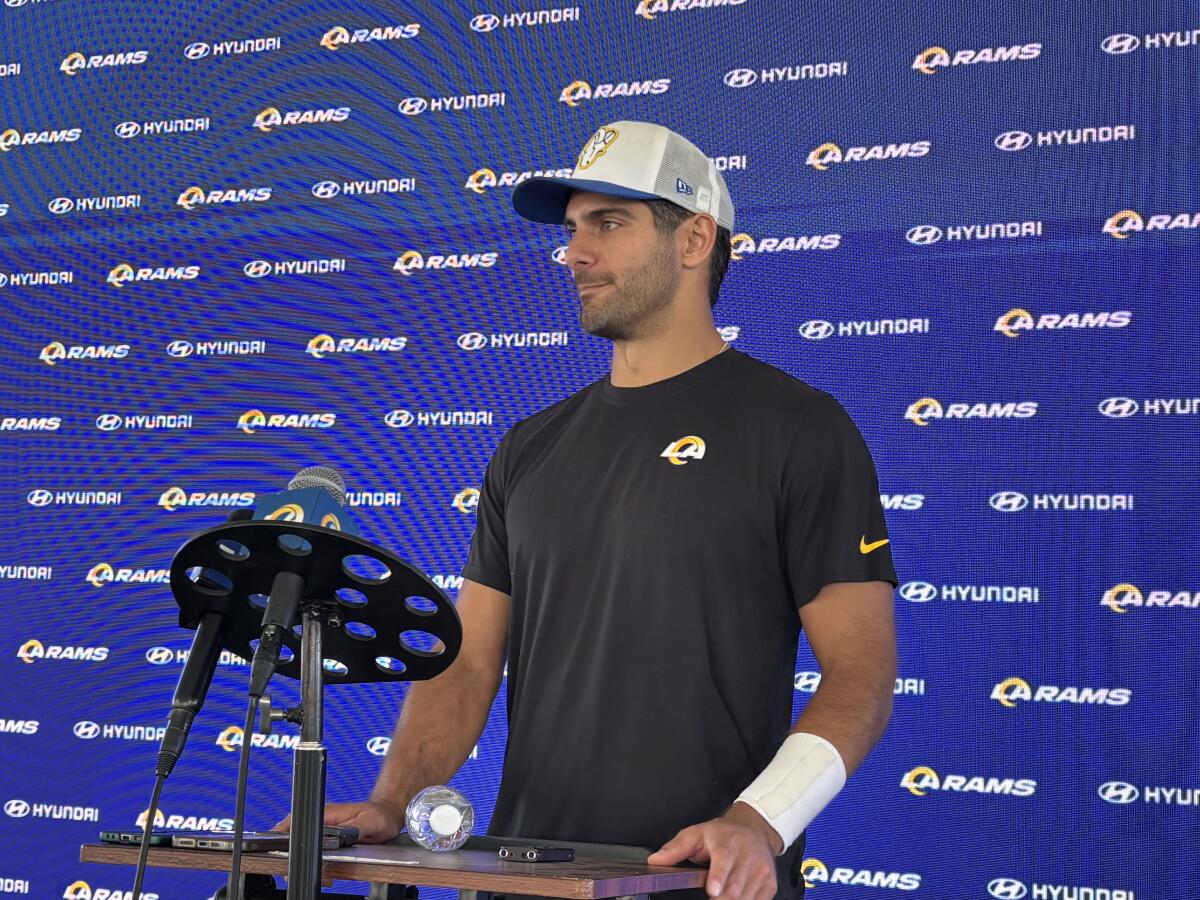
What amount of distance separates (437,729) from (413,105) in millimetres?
2422

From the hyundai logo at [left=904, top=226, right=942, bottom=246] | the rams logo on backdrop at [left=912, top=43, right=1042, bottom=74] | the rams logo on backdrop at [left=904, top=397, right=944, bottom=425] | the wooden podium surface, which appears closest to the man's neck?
the wooden podium surface

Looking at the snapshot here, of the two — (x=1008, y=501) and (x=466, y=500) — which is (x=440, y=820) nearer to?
(x=1008, y=501)

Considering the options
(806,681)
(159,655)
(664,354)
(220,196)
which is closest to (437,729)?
(664,354)

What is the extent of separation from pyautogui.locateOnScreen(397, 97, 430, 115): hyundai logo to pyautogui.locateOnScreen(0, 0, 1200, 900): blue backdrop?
0.01 metres

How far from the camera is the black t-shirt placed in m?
1.90

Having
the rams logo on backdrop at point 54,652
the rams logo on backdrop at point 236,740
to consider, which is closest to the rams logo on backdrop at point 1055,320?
the rams logo on backdrop at point 236,740

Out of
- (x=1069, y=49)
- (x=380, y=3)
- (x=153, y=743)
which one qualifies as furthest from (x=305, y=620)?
(x=380, y=3)

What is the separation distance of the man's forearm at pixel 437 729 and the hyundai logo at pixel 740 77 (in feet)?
6.59

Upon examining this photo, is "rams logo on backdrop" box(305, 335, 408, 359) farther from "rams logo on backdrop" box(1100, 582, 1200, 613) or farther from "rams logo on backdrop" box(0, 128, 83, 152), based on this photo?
"rams logo on backdrop" box(1100, 582, 1200, 613)

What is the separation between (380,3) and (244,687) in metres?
2.08

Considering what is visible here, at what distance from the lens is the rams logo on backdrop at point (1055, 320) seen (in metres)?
3.10

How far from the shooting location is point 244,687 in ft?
13.0

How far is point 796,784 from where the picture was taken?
167 centimetres

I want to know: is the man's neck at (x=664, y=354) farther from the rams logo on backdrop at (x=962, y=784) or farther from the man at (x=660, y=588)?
the rams logo on backdrop at (x=962, y=784)
